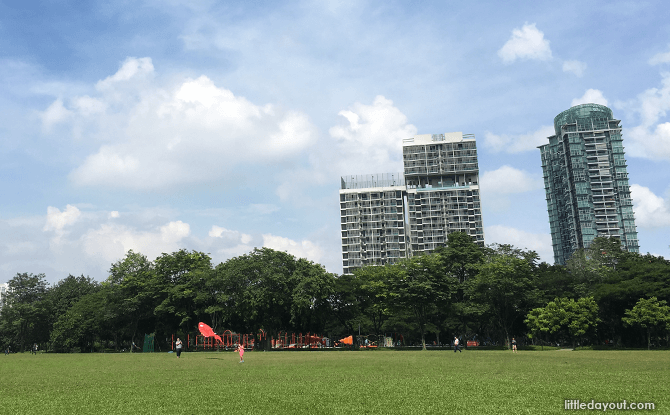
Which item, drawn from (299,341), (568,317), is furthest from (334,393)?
(299,341)

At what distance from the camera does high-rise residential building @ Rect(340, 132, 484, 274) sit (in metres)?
158

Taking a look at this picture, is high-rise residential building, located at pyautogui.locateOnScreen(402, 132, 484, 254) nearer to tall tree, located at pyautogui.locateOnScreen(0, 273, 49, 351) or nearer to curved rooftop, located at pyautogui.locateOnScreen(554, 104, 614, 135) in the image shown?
curved rooftop, located at pyautogui.locateOnScreen(554, 104, 614, 135)

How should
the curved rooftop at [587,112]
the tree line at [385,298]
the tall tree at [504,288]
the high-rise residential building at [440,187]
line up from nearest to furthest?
the tree line at [385,298]
the tall tree at [504,288]
the high-rise residential building at [440,187]
the curved rooftop at [587,112]

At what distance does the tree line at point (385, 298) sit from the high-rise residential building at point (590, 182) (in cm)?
10296

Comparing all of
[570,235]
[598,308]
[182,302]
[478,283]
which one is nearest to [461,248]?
[478,283]

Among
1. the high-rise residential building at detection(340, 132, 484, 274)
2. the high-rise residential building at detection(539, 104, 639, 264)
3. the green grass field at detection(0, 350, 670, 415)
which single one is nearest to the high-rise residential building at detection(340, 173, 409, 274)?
the high-rise residential building at detection(340, 132, 484, 274)

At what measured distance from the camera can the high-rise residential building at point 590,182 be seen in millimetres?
167125

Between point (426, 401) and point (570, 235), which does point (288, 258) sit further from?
point (570, 235)

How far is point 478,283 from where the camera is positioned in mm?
56438

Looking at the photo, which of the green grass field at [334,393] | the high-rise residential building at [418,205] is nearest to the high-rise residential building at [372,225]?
the high-rise residential building at [418,205]

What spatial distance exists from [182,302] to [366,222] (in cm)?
10441

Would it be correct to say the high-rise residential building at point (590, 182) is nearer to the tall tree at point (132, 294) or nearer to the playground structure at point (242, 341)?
the playground structure at point (242, 341)

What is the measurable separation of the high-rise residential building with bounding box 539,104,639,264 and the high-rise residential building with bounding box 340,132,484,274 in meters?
40.7

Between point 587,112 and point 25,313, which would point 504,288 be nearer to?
point 25,313
